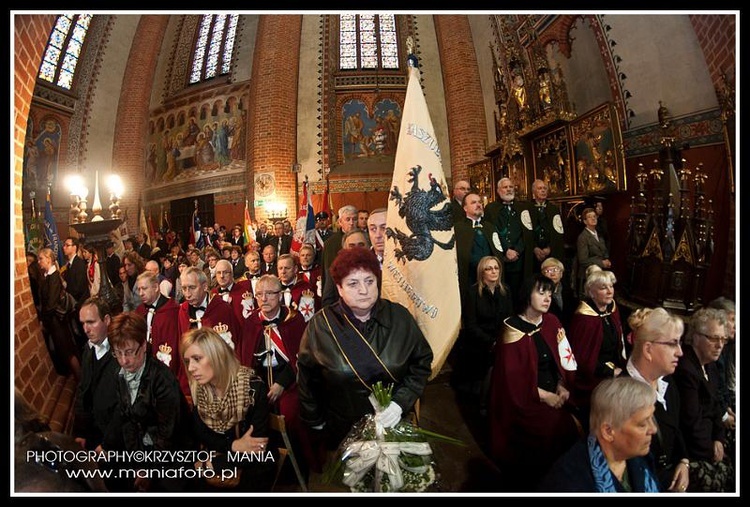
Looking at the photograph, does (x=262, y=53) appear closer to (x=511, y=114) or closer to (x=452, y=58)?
(x=452, y=58)

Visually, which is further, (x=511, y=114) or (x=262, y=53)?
(x=511, y=114)

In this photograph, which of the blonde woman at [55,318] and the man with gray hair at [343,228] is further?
the man with gray hair at [343,228]

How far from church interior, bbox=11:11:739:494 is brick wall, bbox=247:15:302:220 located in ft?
0.11

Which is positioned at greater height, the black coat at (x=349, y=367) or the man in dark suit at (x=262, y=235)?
the man in dark suit at (x=262, y=235)

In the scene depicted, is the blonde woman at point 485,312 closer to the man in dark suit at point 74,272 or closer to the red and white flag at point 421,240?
the red and white flag at point 421,240

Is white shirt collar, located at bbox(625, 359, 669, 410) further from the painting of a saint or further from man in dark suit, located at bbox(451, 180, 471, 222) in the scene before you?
the painting of a saint

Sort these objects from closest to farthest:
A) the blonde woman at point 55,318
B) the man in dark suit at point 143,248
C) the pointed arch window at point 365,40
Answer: the blonde woman at point 55,318 → the man in dark suit at point 143,248 → the pointed arch window at point 365,40

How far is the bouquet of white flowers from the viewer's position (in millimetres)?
1748

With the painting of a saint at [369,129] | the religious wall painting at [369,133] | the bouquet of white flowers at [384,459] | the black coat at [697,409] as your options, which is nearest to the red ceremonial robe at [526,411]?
the black coat at [697,409]

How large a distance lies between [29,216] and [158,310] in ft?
4.75

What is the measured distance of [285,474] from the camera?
2.18 m

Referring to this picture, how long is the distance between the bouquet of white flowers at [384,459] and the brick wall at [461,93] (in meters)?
5.80

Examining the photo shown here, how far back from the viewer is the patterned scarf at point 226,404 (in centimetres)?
193

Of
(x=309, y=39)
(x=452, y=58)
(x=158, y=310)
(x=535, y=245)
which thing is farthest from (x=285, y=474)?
(x=309, y=39)
